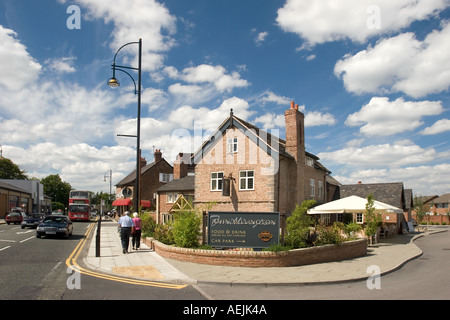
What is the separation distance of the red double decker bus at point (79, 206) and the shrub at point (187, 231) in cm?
3649

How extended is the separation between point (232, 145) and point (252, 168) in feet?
8.11

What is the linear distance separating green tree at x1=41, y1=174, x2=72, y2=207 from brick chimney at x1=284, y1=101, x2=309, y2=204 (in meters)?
108

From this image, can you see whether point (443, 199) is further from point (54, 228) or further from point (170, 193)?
point (54, 228)

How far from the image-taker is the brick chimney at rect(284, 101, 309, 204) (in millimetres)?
26469

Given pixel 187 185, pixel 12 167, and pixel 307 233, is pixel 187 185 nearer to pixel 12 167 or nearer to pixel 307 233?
pixel 307 233

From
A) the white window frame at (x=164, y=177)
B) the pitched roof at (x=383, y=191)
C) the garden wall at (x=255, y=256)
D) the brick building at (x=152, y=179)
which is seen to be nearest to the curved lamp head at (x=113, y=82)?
the garden wall at (x=255, y=256)

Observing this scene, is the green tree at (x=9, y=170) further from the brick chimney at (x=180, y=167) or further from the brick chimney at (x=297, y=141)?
the brick chimney at (x=297, y=141)

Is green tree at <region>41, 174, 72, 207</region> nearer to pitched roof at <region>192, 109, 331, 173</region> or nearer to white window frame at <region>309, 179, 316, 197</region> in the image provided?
pitched roof at <region>192, 109, 331, 173</region>

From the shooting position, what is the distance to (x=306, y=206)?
14234 mm

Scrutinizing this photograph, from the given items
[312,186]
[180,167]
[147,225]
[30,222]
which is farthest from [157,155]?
[147,225]

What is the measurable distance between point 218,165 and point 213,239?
13751 mm
